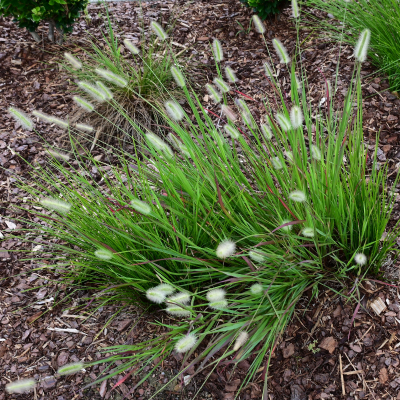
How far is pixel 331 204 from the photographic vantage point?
2.20 meters

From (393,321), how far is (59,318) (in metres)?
1.92

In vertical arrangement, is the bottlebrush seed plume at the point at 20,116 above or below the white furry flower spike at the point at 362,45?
above

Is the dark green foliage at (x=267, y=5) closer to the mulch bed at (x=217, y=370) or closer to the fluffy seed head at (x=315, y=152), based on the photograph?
the mulch bed at (x=217, y=370)

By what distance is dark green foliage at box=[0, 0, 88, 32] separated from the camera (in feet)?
13.2

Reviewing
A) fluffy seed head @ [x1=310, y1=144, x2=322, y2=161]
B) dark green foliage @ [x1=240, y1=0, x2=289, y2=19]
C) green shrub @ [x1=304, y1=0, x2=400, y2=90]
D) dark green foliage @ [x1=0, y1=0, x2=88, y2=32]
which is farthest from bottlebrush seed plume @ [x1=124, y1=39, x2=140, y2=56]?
dark green foliage @ [x1=240, y1=0, x2=289, y2=19]

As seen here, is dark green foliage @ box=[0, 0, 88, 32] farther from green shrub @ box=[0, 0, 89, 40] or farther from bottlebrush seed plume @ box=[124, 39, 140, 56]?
bottlebrush seed plume @ box=[124, 39, 140, 56]

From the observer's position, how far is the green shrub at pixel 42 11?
4016mm

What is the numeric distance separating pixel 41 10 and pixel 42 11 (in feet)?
0.04

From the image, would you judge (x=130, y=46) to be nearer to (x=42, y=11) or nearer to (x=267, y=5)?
(x=42, y=11)

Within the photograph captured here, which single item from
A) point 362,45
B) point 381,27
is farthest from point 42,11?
point 362,45

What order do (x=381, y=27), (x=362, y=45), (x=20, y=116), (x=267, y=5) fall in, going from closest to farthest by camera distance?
(x=362, y=45) → (x=20, y=116) → (x=381, y=27) → (x=267, y=5)

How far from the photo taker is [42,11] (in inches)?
159

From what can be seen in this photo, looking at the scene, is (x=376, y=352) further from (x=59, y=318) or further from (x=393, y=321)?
(x=59, y=318)

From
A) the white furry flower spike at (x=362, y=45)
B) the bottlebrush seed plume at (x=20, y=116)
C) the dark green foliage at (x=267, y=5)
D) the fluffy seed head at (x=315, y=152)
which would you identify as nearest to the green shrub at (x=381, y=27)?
the dark green foliage at (x=267, y=5)
